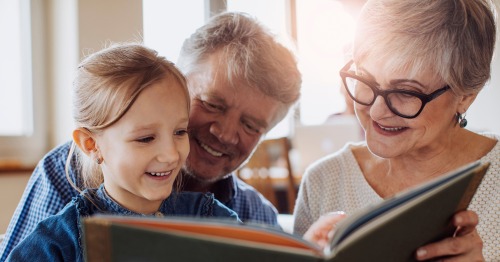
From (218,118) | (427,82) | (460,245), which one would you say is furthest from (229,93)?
(460,245)

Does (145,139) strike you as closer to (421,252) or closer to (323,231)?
(323,231)

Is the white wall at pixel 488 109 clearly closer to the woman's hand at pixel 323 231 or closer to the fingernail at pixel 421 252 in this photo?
the woman's hand at pixel 323 231

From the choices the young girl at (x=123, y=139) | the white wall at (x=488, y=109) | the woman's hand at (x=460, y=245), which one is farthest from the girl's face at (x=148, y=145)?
the white wall at (x=488, y=109)

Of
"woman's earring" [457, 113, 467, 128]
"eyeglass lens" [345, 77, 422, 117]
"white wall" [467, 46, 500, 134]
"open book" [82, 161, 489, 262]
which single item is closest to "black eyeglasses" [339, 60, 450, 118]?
"eyeglass lens" [345, 77, 422, 117]

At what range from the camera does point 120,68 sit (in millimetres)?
1230

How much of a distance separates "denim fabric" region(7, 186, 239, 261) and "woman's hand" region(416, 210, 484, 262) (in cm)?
63

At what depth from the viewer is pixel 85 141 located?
1.26 meters

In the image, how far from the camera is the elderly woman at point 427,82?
4.16ft

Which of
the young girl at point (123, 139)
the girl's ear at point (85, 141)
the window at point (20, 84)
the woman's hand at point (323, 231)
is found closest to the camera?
the woman's hand at point (323, 231)

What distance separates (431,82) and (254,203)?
817 millimetres

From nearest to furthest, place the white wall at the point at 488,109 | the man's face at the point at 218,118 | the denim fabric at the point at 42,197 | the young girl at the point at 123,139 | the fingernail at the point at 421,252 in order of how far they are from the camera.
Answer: the fingernail at the point at 421,252, the young girl at the point at 123,139, the denim fabric at the point at 42,197, the man's face at the point at 218,118, the white wall at the point at 488,109

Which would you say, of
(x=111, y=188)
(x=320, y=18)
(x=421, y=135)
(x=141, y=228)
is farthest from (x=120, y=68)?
(x=320, y=18)

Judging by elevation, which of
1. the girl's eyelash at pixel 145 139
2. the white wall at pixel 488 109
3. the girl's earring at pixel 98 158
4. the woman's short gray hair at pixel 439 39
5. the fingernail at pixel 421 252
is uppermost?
the woman's short gray hair at pixel 439 39

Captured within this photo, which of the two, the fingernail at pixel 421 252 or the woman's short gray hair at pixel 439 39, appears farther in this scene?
the woman's short gray hair at pixel 439 39
